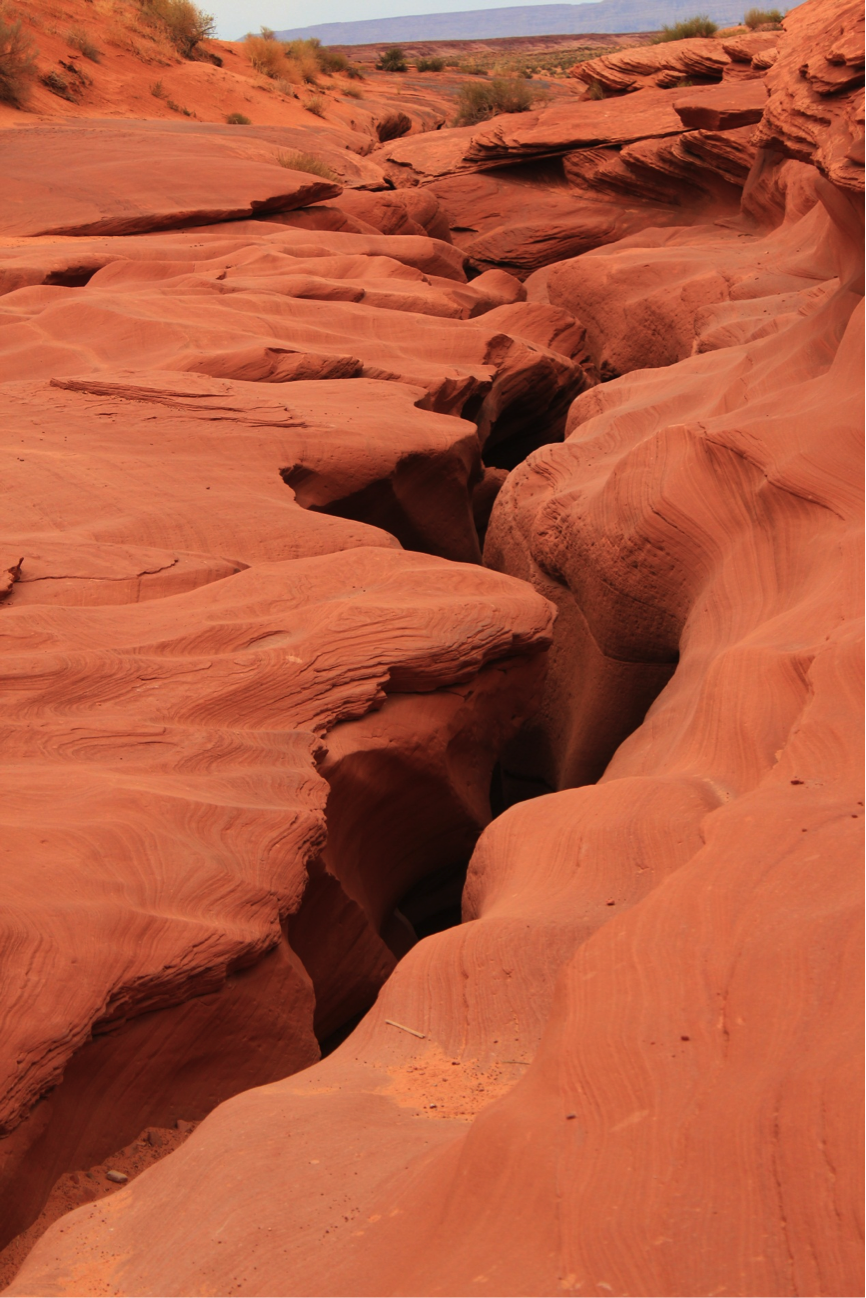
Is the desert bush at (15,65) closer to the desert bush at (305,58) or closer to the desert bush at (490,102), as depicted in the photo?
the desert bush at (490,102)

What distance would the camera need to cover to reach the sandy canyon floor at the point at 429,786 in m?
1.93

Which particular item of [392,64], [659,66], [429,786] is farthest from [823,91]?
[392,64]

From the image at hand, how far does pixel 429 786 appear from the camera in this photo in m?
4.66

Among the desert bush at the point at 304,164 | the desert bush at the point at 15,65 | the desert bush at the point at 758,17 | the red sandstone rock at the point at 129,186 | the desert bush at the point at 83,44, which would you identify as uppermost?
the desert bush at the point at 758,17

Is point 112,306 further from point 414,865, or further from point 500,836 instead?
point 500,836

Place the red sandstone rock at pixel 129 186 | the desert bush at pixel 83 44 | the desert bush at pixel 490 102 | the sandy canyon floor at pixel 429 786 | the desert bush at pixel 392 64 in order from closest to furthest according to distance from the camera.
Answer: the sandy canyon floor at pixel 429 786
the red sandstone rock at pixel 129 186
the desert bush at pixel 83 44
the desert bush at pixel 490 102
the desert bush at pixel 392 64

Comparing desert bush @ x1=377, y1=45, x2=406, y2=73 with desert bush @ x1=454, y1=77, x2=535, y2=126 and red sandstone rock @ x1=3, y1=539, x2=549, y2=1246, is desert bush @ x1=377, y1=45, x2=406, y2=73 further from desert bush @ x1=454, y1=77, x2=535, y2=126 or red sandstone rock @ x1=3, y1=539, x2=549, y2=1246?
red sandstone rock @ x1=3, y1=539, x2=549, y2=1246

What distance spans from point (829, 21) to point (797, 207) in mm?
6348

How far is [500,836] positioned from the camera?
3.51m

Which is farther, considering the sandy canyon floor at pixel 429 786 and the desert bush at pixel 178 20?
the desert bush at pixel 178 20

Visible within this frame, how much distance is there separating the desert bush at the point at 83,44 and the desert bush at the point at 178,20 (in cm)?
350

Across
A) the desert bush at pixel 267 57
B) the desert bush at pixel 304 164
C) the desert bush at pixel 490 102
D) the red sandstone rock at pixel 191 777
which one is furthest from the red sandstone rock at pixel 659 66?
the red sandstone rock at pixel 191 777

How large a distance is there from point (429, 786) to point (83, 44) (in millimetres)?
21556

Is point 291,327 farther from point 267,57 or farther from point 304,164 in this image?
point 267,57
